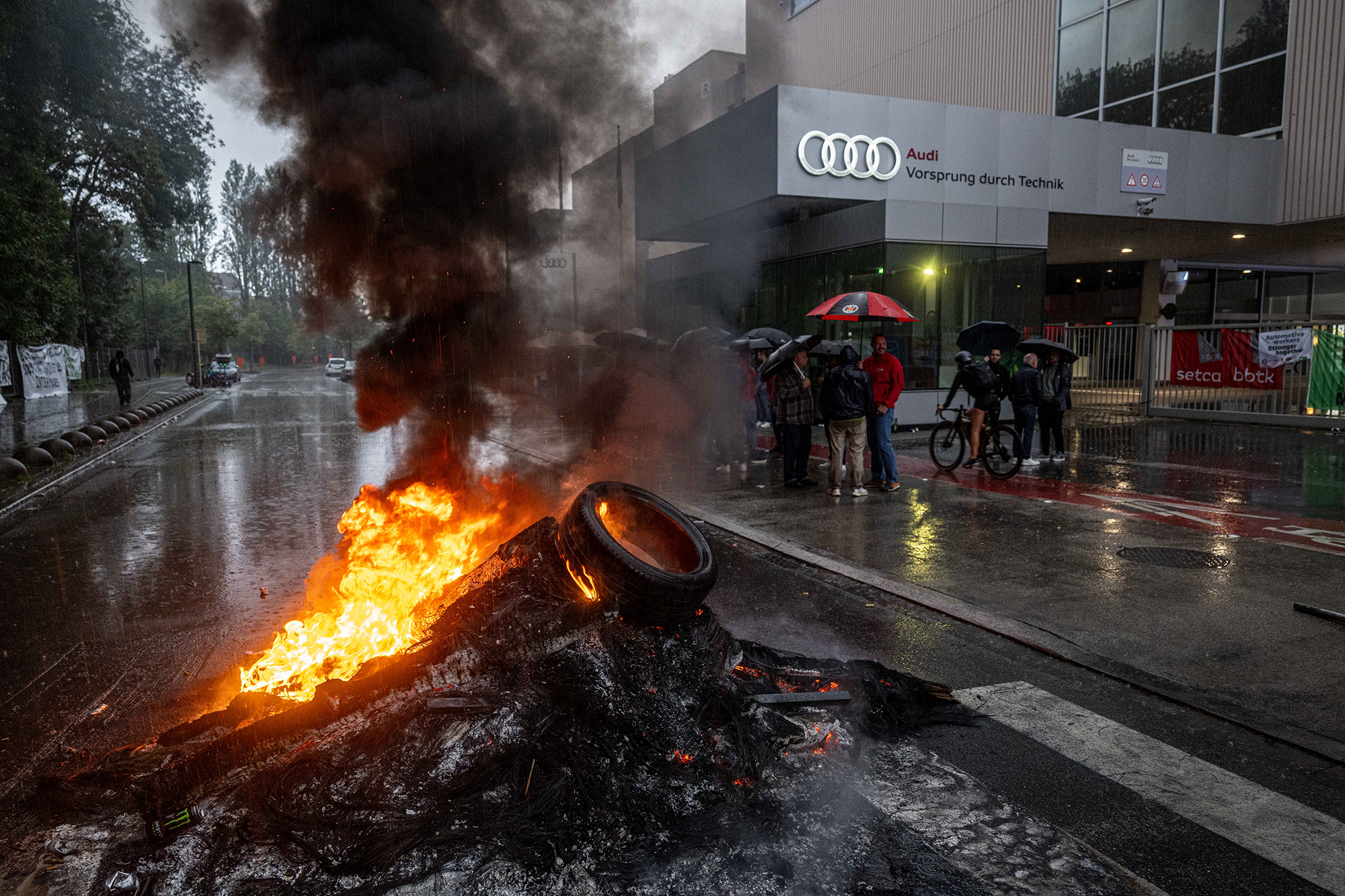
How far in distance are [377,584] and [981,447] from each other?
27.3 ft

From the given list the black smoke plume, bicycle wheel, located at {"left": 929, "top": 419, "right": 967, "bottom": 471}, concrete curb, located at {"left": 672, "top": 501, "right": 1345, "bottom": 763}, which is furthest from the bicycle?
the black smoke plume

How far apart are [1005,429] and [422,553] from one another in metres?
8.10

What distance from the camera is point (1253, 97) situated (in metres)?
19.7

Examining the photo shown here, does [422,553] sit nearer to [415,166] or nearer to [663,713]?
[663,713]

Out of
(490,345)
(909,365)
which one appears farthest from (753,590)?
(909,365)

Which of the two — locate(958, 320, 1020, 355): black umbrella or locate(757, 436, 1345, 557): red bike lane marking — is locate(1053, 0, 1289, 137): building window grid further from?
locate(757, 436, 1345, 557): red bike lane marking

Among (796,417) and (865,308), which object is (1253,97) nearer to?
(865,308)

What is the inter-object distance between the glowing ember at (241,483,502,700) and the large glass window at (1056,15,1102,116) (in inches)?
878

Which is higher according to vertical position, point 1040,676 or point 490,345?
point 490,345

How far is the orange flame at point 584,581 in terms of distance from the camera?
3.77 m

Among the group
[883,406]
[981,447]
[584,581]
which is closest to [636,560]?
[584,581]

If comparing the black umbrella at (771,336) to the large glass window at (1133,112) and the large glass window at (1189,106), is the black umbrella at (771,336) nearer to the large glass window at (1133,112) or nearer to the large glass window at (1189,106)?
the large glass window at (1189,106)

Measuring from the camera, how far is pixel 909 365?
16.9 m

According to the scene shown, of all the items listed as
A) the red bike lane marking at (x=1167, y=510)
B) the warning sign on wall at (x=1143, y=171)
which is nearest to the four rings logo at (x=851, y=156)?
the warning sign on wall at (x=1143, y=171)
